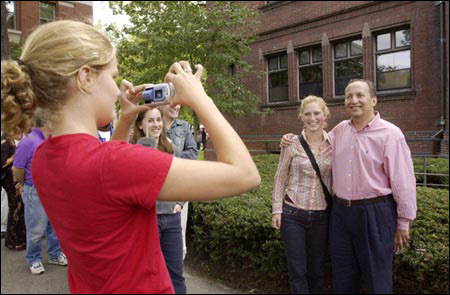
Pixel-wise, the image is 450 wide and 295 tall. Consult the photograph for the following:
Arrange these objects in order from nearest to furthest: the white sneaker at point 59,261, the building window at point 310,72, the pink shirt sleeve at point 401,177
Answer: the pink shirt sleeve at point 401,177 → the white sneaker at point 59,261 → the building window at point 310,72

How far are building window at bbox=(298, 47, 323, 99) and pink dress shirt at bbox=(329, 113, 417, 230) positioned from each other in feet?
35.7

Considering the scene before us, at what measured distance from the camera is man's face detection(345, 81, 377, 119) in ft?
10.1

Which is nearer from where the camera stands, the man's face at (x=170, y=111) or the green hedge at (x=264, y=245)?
the green hedge at (x=264, y=245)

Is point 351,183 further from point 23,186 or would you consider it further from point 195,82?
point 23,186

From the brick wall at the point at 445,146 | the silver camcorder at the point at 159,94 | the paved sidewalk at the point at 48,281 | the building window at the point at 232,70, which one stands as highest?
the building window at the point at 232,70

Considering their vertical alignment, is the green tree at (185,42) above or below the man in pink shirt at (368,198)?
above

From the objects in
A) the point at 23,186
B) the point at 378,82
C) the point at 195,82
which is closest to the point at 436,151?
the point at 378,82

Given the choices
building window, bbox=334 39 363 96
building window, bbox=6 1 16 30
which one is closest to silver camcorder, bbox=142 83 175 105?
building window, bbox=334 39 363 96

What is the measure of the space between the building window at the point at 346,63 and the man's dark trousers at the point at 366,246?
10.5m

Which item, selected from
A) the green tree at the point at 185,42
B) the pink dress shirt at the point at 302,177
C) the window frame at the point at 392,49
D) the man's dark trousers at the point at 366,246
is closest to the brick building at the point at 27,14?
the green tree at the point at 185,42

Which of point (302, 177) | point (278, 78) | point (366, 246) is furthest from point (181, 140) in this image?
point (278, 78)

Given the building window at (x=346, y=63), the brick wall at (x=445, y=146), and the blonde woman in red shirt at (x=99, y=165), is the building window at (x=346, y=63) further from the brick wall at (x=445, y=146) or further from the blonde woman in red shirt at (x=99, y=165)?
the blonde woman in red shirt at (x=99, y=165)

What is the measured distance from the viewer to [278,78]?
14.7 m

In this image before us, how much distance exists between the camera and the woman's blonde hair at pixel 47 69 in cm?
107
